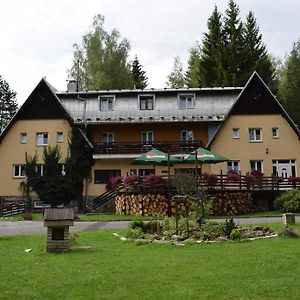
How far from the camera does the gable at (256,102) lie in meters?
35.4

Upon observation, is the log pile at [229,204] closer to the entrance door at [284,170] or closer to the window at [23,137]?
the entrance door at [284,170]

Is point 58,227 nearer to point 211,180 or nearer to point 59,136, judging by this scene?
point 211,180

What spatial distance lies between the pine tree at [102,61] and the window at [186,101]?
379 inches

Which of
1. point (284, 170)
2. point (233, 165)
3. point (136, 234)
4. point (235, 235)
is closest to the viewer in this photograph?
point (235, 235)

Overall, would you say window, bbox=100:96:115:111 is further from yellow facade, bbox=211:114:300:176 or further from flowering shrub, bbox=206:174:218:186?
flowering shrub, bbox=206:174:218:186

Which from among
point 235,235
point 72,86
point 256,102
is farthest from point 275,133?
point 235,235

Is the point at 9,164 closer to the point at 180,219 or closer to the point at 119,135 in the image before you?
the point at 119,135

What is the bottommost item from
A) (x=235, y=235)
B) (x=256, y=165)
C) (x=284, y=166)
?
(x=235, y=235)

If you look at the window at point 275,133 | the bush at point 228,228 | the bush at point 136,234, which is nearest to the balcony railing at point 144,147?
the window at point 275,133

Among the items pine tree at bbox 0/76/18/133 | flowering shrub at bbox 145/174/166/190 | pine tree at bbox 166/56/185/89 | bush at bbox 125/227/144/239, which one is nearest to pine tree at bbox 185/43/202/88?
pine tree at bbox 166/56/185/89

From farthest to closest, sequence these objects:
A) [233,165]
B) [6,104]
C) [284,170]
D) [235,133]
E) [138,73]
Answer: [6,104] < [138,73] < [235,133] < [233,165] < [284,170]

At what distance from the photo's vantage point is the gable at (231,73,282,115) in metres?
35.4

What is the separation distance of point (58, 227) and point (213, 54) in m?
40.1

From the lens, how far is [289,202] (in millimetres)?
26750
